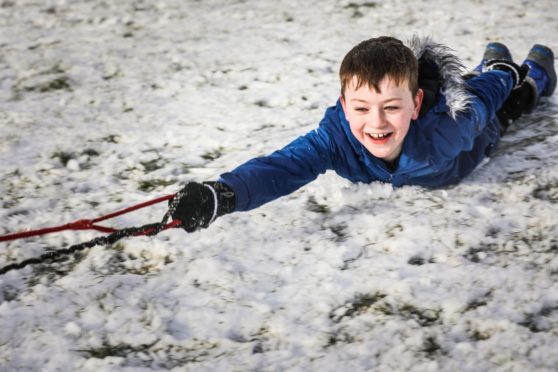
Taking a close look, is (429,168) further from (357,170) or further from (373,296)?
(373,296)

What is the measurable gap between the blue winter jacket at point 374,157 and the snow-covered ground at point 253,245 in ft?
0.50

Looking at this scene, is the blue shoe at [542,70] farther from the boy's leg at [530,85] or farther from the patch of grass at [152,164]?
the patch of grass at [152,164]

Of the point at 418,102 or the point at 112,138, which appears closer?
the point at 418,102

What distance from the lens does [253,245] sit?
2.94 m

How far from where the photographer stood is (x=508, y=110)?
3766mm

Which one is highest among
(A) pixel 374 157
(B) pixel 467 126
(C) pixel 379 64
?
(C) pixel 379 64

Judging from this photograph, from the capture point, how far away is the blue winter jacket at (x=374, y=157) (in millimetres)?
2760

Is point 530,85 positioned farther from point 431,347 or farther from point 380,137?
point 431,347

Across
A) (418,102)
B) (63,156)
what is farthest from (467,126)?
(63,156)

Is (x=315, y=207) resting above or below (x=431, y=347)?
above

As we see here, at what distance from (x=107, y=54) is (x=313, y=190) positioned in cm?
316

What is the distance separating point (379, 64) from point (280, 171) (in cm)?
70

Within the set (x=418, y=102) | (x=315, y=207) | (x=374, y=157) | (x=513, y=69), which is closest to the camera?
(x=418, y=102)

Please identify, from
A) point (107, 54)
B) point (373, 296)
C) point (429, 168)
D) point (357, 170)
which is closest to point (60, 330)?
point (373, 296)
